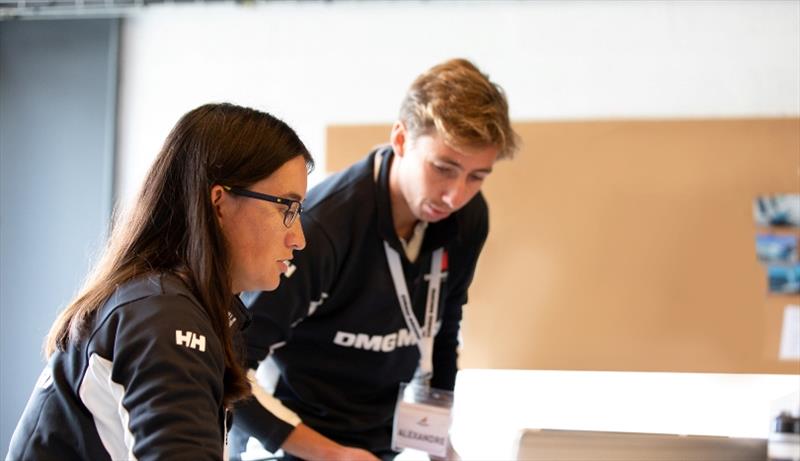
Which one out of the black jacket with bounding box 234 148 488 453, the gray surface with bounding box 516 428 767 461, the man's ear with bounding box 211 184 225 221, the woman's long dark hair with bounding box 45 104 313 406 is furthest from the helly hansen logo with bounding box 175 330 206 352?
the black jacket with bounding box 234 148 488 453

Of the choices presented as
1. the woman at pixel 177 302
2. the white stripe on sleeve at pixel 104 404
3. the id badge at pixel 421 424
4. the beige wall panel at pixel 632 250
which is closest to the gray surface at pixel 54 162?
the beige wall panel at pixel 632 250

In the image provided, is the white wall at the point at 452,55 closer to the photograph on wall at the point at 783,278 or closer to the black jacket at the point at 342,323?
the photograph on wall at the point at 783,278

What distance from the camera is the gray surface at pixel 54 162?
3.53 metres

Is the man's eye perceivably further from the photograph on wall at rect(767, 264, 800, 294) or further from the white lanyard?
the photograph on wall at rect(767, 264, 800, 294)

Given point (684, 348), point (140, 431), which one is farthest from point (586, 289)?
point (140, 431)

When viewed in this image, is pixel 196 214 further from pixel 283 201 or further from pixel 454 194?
pixel 454 194

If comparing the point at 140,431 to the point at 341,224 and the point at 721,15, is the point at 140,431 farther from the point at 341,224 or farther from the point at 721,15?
the point at 721,15

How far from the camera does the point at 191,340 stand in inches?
42.9

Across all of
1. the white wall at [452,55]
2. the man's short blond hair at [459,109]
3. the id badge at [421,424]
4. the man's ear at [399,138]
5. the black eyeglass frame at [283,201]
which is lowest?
the id badge at [421,424]

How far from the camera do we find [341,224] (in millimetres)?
1910

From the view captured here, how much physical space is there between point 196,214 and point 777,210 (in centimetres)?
242

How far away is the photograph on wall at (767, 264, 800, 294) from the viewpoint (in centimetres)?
303

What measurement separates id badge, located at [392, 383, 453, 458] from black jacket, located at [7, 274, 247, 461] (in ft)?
3.04

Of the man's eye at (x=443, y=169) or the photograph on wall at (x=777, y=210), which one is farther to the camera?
the photograph on wall at (x=777, y=210)
